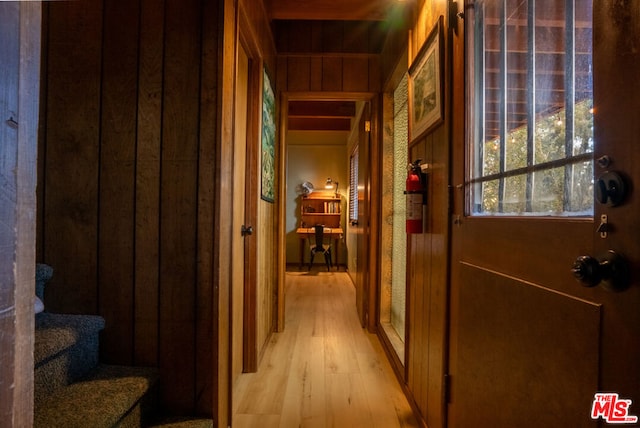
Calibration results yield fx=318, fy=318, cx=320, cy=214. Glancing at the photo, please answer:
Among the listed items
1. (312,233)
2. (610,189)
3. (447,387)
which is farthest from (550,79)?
(312,233)

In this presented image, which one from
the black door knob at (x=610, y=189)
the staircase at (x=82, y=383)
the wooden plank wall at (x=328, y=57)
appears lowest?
the staircase at (x=82, y=383)

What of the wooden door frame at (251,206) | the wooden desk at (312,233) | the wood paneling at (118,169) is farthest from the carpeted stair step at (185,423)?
the wooden desk at (312,233)

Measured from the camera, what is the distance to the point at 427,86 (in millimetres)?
1525

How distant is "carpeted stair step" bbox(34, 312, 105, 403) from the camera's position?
1.08 m

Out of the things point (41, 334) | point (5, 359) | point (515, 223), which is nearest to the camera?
point (5, 359)

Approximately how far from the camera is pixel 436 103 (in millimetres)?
1421

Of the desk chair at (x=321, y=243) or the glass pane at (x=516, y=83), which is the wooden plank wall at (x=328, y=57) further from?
the desk chair at (x=321, y=243)

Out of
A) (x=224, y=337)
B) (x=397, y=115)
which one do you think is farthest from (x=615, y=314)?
(x=397, y=115)

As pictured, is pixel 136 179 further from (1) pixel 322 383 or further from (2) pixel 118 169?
(1) pixel 322 383

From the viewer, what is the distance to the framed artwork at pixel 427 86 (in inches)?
54.5

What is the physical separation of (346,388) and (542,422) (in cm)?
135

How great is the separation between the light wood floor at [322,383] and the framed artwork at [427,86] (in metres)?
1.51

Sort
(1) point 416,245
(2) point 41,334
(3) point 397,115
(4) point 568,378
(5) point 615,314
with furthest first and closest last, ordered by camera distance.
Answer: (3) point 397,115, (1) point 416,245, (2) point 41,334, (4) point 568,378, (5) point 615,314

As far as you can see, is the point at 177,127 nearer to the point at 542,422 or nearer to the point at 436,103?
the point at 436,103
